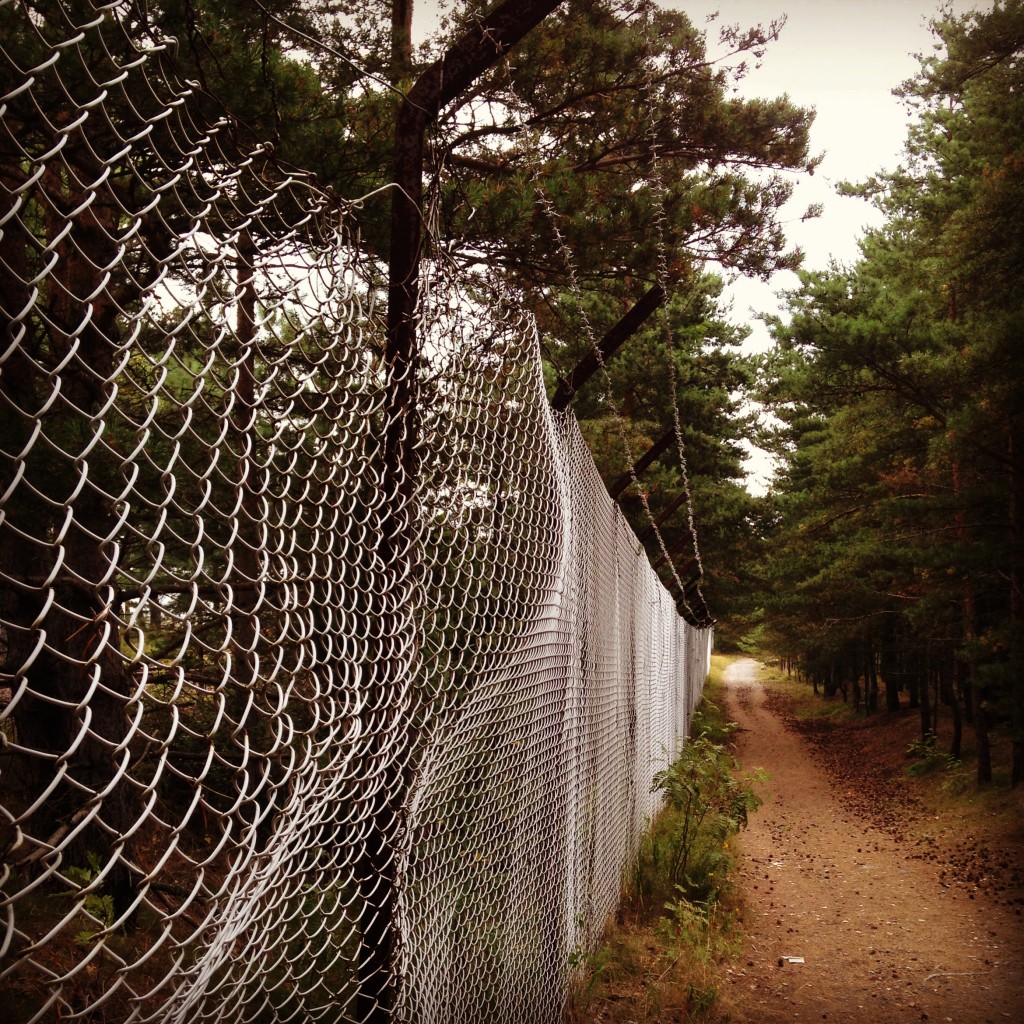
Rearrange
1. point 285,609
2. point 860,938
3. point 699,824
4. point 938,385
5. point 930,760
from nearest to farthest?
point 285,609 < point 860,938 < point 699,824 < point 938,385 < point 930,760

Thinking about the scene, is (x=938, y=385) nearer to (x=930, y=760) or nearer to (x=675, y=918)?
(x=930, y=760)

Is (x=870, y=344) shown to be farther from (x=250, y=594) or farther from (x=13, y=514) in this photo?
(x=13, y=514)

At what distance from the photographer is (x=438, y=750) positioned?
210 cm

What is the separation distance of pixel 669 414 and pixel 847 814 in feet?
28.6

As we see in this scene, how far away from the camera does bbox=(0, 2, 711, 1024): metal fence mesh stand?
107 centimetres

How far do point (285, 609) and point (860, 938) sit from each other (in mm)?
6600

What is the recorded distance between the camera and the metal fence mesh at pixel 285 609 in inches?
42.1

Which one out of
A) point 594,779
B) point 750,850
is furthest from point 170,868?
point 750,850

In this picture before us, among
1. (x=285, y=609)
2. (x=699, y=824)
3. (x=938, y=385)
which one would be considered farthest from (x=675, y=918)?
(x=938, y=385)

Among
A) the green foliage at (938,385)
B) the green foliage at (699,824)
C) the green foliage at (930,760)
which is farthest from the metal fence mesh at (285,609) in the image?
the green foliage at (930,760)

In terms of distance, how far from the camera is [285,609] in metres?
1.36

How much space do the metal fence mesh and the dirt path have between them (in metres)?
1.48

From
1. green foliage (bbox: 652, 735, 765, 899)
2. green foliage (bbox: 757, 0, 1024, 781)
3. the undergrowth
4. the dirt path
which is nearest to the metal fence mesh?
the undergrowth

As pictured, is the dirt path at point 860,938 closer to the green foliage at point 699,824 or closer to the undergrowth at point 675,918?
the undergrowth at point 675,918
